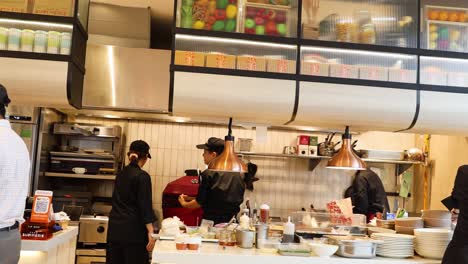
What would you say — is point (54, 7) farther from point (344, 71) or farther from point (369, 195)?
point (369, 195)

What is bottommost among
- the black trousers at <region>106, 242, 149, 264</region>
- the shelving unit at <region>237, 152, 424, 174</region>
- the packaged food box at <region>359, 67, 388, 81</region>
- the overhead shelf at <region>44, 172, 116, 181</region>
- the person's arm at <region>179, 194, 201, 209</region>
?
the black trousers at <region>106, 242, 149, 264</region>

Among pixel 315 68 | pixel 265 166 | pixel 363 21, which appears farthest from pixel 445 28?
pixel 265 166

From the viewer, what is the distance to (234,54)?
3520 millimetres

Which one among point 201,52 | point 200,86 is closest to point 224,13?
point 201,52

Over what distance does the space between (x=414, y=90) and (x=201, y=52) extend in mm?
1617

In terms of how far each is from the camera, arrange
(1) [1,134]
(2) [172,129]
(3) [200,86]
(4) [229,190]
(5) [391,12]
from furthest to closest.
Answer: (2) [172,129] < (4) [229,190] < (5) [391,12] < (3) [200,86] < (1) [1,134]

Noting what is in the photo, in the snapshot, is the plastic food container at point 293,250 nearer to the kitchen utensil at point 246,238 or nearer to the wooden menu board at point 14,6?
the kitchen utensil at point 246,238

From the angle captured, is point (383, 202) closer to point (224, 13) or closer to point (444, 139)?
point (444, 139)

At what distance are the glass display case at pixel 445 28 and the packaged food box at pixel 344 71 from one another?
618mm

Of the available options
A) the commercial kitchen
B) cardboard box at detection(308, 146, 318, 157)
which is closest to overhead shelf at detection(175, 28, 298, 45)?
the commercial kitchen

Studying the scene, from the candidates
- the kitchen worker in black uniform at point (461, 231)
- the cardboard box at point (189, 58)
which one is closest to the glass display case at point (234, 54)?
the cardboard box at point (189, 58)

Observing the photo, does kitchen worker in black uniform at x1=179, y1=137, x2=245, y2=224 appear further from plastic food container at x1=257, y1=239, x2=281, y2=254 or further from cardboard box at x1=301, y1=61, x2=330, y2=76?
cardboard box at x1=301, y1=61, x2=330, y2=76

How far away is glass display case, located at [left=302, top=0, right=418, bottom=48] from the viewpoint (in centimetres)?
365

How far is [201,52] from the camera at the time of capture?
350cm
